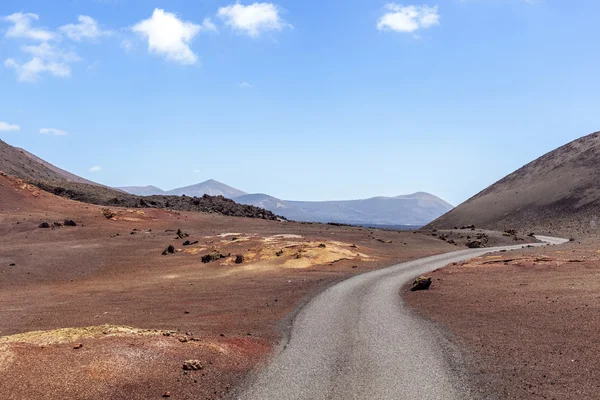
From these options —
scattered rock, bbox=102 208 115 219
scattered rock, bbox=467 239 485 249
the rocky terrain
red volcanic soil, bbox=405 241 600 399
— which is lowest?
red volcanic soil, bbox=405 241 600 399

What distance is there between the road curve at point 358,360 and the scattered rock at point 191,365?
1.52 meters

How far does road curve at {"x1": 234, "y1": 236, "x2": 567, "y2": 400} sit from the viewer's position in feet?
A: 35.3

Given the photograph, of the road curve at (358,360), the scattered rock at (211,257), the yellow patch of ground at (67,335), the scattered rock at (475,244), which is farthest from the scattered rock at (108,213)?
the yellow patch of ground at (67,335)

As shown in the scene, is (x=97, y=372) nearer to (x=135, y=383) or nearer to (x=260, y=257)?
(x=135, y=383)

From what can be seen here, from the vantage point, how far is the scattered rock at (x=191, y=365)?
465 inches

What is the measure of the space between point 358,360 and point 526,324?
23.7ft

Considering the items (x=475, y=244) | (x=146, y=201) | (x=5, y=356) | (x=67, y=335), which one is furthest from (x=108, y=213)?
(x=5, y=356)

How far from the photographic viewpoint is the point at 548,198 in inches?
4257

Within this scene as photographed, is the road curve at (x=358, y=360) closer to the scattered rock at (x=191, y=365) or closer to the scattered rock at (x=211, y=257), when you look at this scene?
the scattered rock at (x=191, y=365)

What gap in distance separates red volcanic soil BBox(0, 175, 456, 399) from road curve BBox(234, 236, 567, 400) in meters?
0.96

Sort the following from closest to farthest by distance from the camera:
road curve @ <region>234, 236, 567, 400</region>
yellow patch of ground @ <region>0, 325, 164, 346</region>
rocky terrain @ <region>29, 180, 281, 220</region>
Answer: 1. road curve @ <region>234, 236, 567, 400</region>
2. yellow patch of ground @ <region>0, 325, 164, 346</region>
3. rocky terrain @ <region>29, 180, 281, 220</region>

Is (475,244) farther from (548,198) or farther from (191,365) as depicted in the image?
(191,365)

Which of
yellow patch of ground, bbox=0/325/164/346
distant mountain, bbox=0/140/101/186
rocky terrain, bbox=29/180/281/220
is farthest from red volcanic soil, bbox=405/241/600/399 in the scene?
distant mountain, bbox=0/140/101/186

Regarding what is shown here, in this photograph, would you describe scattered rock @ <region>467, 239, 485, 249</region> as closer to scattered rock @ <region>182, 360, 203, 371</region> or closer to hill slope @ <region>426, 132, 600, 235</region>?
hill slope @ <region>426, 132, 600, 235</region>
